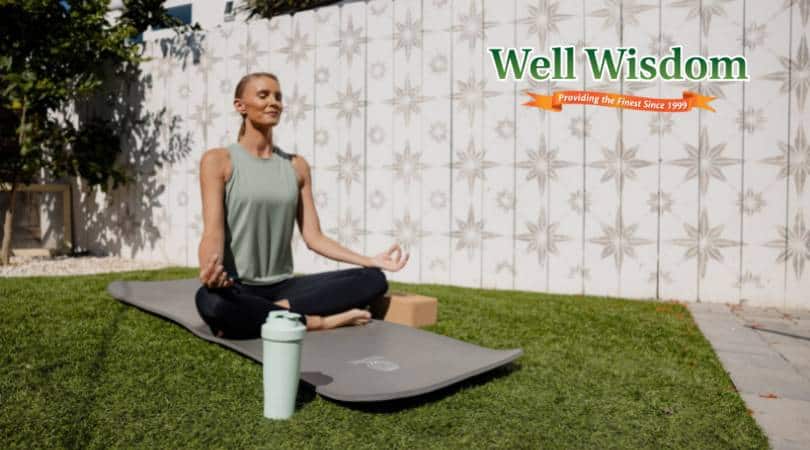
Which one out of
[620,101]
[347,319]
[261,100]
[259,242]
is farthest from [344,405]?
[620,101]

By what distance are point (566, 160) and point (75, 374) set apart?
3478mm

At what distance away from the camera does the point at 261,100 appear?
2678mm

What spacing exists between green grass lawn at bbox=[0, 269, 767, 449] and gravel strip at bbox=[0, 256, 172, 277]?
237 cm

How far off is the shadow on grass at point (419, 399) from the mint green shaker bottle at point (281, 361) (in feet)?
0.66

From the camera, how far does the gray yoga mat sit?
2016 mm

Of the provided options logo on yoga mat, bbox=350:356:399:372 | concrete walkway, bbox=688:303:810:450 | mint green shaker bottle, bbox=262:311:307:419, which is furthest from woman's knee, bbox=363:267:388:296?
concrete walkway, bbox=688:303:810:450

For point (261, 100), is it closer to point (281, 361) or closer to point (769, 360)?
point (281, 361)

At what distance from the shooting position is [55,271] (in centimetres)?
539

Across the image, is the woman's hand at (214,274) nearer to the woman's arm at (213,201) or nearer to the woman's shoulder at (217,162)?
the woman's arm at (213,201)

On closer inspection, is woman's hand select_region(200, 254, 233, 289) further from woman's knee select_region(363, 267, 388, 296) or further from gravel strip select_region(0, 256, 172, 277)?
gravel strip select_region(0, 256, 172, 277)

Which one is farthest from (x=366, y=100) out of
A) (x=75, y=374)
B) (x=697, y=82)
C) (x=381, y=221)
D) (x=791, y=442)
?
(x=791, y=442)

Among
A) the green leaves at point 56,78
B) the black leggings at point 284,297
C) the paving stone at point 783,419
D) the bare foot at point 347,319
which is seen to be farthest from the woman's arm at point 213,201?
the green leaves at point 56,78

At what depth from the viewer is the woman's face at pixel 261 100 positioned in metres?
2.68

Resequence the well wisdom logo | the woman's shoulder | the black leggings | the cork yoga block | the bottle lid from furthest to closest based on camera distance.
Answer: the well wisdom logo → the cork yoga block → the woman's shoulder → the black leggings → the bottle lid
